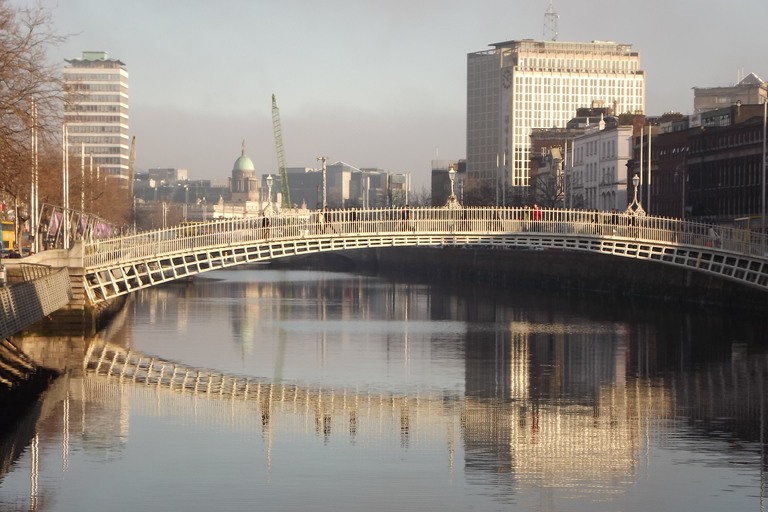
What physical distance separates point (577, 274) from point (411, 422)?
4760 centimetres

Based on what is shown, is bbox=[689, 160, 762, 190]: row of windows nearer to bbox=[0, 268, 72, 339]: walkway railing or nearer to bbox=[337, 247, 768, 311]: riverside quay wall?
bbox=[337, 247, 768, 311]: riverside quay wall

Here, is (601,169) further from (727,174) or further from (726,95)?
(727,174)

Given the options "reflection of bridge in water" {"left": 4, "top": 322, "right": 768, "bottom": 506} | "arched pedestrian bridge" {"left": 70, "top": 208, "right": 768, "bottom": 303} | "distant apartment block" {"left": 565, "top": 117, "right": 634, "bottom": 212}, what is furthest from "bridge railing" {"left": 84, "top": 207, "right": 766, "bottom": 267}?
"distant apartment block" {"left": 565, "top": 117, "right": 634, "bottom": 212}

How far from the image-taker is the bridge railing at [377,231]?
50.7m

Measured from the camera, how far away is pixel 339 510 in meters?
21.7

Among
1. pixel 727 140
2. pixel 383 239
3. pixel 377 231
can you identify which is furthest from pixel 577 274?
pixel 377 231

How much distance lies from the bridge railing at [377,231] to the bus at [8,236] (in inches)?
437

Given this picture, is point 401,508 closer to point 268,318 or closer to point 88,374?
point 88,374

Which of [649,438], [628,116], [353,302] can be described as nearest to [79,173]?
[353,302]

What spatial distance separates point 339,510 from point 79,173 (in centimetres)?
6804

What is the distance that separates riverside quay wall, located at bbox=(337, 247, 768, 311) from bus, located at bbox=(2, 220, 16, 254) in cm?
2832

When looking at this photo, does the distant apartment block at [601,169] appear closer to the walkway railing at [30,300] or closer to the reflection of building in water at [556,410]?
the reflection of building in water at [556,410]

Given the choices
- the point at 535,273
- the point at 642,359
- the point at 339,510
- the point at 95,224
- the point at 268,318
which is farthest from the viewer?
the point at 535,273

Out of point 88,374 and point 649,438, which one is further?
point 88,374
